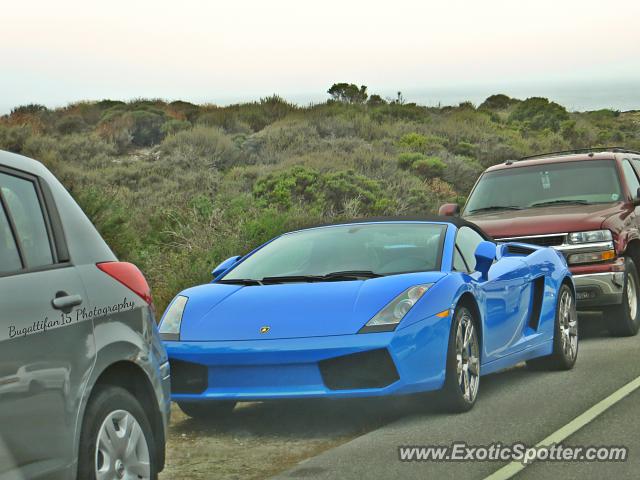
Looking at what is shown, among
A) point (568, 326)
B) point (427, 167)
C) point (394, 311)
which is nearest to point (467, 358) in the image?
point (394, 311)

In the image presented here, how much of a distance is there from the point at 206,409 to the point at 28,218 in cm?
378

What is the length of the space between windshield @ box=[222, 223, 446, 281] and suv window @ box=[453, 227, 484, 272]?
16 cm

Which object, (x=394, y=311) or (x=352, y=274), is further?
(x=352, y=274)

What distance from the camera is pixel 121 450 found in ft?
17.2

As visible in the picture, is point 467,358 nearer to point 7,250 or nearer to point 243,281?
point 243,281

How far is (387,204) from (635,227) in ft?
45.0

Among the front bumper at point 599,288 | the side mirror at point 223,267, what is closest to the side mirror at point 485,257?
the side mirror at point 223,267

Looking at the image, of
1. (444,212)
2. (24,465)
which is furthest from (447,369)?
(444,212)

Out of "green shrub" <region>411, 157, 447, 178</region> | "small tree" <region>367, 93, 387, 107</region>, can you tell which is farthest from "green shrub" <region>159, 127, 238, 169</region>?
"small tree" <region>367, 93, 387, 107</region>

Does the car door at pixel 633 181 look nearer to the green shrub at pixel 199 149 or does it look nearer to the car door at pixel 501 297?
the car door at pixel 501 297

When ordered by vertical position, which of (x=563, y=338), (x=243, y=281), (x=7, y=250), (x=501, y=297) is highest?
(x=7, y=250)

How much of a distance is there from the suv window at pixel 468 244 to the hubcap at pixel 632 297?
3.50 meters

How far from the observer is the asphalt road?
21.6 feet

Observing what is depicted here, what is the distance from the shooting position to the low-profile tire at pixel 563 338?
404 inches
